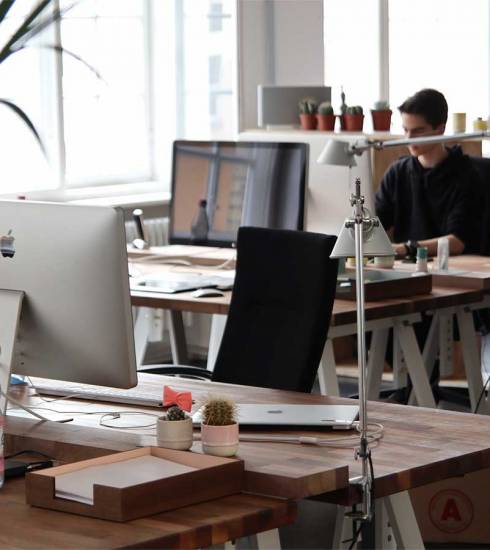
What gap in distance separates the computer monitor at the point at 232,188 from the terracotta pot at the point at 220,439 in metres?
2.33

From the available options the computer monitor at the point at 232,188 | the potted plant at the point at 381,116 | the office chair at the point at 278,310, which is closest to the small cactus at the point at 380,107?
the potted plant at the point at 381,116

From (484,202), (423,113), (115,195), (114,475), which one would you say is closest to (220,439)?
(114,475)

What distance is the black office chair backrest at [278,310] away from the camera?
318cm

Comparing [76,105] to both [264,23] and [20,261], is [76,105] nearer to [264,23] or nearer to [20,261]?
[264,23]

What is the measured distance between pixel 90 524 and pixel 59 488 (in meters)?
0.10

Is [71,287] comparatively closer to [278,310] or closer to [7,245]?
[7,245]

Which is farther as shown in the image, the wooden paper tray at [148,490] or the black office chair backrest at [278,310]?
the black office chair backrest at [278,310]

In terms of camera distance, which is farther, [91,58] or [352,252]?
[91,58]

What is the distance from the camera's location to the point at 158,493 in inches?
77.3

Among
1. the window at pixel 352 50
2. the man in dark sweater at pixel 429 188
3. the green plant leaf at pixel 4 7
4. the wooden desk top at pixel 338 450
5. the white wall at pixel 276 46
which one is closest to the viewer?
the green plant leaf at pixel 4 7

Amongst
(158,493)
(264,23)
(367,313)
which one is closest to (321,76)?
(264,23)

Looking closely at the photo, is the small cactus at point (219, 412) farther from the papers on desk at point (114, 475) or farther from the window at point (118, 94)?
the window at point (118, 94)

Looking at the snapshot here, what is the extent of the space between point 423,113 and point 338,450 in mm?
3308

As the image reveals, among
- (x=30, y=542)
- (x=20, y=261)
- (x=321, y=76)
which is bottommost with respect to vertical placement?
(x=30, y=542)
